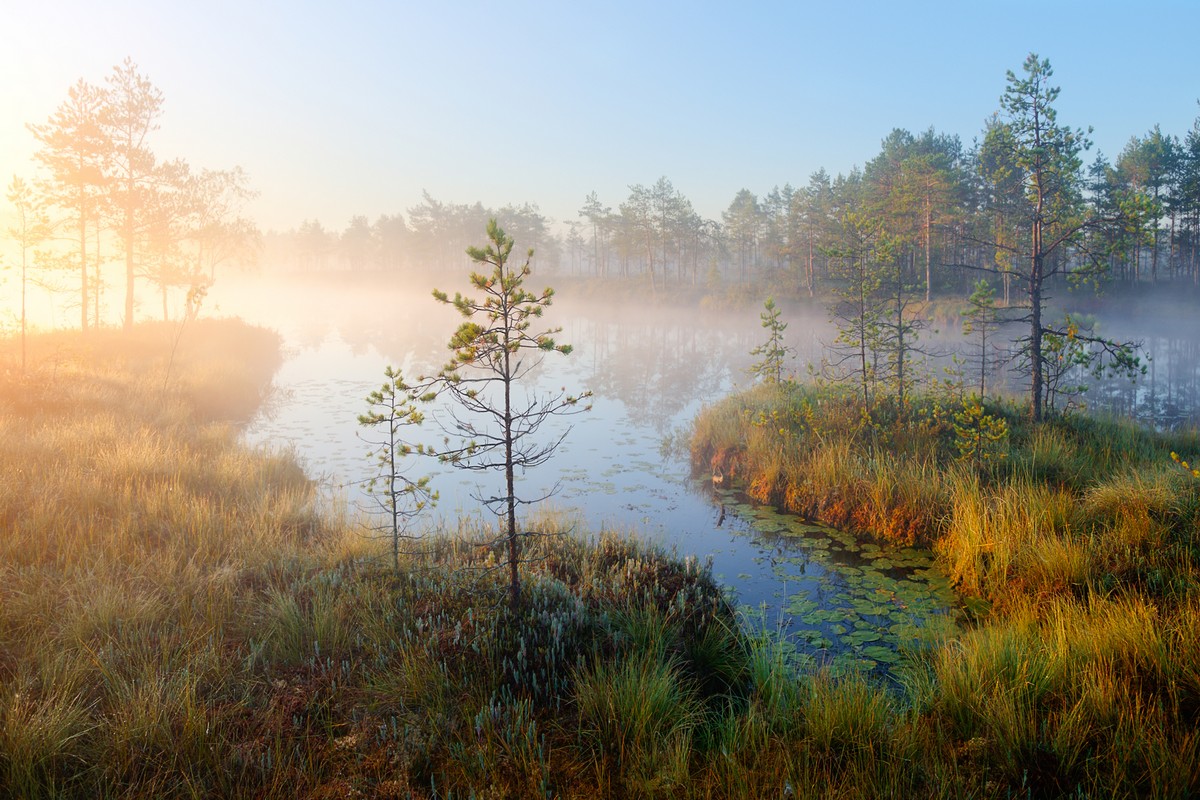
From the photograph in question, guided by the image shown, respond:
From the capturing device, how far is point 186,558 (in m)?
6.29

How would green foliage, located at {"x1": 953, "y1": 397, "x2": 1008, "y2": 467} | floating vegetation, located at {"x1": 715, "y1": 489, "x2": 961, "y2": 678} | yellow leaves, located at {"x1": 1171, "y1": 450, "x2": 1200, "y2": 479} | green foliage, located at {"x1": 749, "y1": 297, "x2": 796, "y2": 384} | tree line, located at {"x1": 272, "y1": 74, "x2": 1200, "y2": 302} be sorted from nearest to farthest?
yellow leaves, located at {"x1": 1171, "y1": 450, "x2": 1200, "y2": 479} → floating vegetation, located at {"x1": 715, "y1": 489, "x2": 961, "y2": 678} → green foliage, located at {"x1": 953, "y1": 397, "x2": 1008, "y2": 467} → green foliage, located at {"x1": 749, "y1": 297, "x2": 796, "y2": 384} → tree line, located at {"x1": 272, "y1": 74, "x2": 1200, "y2": 302}

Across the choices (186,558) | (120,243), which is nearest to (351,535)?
(186,558)

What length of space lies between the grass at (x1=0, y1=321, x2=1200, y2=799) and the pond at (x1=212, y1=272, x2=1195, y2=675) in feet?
2.15

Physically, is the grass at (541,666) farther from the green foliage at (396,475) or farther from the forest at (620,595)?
the green foliage at (396,475)

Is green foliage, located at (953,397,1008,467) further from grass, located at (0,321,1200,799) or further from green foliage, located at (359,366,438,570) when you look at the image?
green foliage, located at (359,366,438,570)

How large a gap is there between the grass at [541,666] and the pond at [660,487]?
2.15ft

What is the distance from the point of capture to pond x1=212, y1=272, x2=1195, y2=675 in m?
6.47

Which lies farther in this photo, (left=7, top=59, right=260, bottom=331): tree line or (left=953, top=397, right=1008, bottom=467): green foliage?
(left=7, top=59, right=260, bottom=331): tree line

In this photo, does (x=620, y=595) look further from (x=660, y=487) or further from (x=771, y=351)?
(x=771, y=351)

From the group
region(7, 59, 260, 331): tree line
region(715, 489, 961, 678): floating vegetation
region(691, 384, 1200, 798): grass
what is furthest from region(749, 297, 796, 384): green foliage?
region(7, 59, 260, 331): tree line

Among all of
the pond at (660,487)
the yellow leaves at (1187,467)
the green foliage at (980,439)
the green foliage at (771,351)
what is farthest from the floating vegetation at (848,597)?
the green foliage at (771,351)

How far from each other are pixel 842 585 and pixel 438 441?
10.4 m

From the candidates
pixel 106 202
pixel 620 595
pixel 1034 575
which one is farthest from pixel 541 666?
pixel 106 202

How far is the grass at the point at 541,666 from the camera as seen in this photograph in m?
3.30
